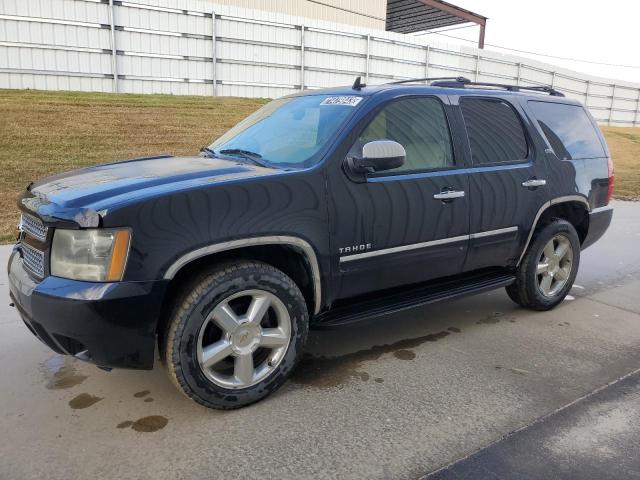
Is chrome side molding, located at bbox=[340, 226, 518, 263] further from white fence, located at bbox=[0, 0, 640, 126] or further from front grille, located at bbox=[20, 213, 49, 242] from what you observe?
white fence, located at bbox=[0, 0, 640, 126]

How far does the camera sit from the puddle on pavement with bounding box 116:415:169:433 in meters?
2.77

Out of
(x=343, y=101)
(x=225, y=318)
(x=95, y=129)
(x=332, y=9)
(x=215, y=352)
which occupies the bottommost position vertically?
(x=215, y=352)

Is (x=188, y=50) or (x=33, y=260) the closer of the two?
(x=33, y=260)

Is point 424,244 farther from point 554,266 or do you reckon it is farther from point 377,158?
point 554,266

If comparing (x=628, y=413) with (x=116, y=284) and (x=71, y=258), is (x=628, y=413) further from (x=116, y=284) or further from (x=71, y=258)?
(x=71, y=258)

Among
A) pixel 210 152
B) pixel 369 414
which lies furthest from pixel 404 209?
pixel 210 152

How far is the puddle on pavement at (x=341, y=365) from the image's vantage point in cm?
334

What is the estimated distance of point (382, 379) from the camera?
3.36 meters

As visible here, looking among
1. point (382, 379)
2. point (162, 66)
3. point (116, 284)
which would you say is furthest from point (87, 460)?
point (162, 66)

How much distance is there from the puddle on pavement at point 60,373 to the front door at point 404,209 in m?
1.71

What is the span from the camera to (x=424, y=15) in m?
35.6

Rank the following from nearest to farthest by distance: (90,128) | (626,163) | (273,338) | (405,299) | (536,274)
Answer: (273,338), (405,299), (536,274), (90,128), (626,163)

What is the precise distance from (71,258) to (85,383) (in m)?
1.03

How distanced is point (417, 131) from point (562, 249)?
→ 6.22ft
